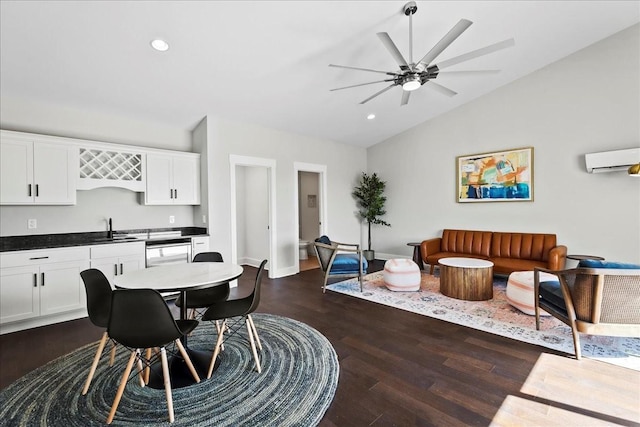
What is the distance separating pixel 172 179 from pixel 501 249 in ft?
18.1

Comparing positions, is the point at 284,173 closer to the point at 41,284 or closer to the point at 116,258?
the point at 116,258

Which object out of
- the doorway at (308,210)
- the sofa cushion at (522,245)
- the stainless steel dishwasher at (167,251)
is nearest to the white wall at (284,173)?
the stainless steel dishwasher at (167,251)

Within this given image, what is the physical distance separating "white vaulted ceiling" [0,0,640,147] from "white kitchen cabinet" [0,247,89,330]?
76.4 inches

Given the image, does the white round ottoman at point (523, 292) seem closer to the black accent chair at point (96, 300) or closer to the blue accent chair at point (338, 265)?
the blue accent chair at point (338, 265)

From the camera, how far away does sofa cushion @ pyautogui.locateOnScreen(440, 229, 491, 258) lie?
5.21 m

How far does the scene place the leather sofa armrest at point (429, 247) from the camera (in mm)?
5285

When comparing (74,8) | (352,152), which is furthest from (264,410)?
(352,152)

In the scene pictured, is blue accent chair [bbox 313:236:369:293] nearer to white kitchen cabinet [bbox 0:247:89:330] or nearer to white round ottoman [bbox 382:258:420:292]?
white round ottoman [bbox 382:258:420:292]

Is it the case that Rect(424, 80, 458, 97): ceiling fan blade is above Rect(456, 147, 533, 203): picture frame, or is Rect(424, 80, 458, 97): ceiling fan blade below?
above

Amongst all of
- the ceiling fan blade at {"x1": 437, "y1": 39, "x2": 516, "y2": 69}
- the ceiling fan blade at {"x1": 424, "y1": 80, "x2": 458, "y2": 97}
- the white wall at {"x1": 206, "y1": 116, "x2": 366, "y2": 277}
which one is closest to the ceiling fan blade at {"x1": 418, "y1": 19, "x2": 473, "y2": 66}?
the ceiling fan blade at {"x1": 437, "y1": 39, "x2": 516, "y2": 69}

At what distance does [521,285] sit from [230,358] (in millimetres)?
3281

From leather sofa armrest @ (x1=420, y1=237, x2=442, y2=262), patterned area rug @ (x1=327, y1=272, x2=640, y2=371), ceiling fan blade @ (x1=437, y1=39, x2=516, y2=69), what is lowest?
patterned area rug @ (x1=327, y1=272, x2=640, y2=371)

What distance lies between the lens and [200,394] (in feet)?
6.63

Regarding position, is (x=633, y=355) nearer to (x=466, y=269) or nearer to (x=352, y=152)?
(x=466, y=269)
